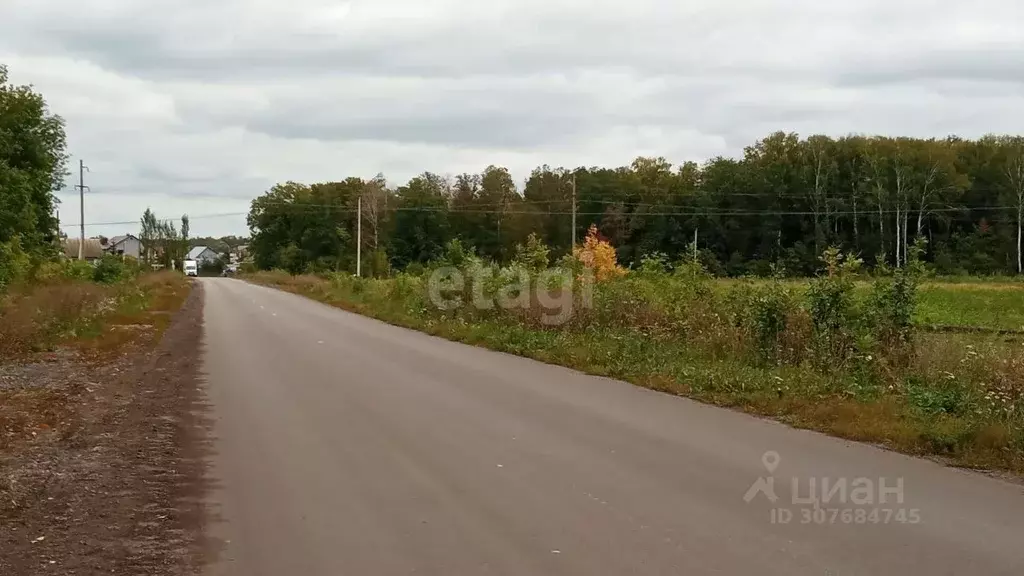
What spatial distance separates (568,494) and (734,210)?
86010mm

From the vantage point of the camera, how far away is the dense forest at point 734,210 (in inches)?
3083

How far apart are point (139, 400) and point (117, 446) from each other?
327 cm

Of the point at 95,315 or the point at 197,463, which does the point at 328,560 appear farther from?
the point at 95,315

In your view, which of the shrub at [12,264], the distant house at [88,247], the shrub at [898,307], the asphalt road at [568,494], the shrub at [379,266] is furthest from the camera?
the distant house at [88,247]

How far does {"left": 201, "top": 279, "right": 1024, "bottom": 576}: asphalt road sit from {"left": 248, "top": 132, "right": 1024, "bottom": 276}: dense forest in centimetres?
5563

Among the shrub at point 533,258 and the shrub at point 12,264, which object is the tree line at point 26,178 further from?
the shrub at point 533,258

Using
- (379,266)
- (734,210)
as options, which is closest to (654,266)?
(379,266)

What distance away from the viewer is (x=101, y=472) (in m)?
7.52

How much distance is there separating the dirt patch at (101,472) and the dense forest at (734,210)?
53253 mm

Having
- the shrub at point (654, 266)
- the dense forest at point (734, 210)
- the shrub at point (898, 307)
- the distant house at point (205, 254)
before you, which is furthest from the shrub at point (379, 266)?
the distant house at point (205, 254)

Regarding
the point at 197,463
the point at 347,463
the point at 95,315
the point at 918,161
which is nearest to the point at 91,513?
the point at 197,463

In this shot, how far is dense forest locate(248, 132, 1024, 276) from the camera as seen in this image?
78312 mm

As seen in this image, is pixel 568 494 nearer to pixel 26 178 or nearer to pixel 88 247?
pixel 26 178

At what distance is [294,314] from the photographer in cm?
3095
